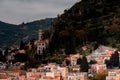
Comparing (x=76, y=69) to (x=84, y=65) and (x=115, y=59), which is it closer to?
(x=84, y=65)

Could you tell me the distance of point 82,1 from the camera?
13750 cm

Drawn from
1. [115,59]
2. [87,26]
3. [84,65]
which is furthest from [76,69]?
[87,26]

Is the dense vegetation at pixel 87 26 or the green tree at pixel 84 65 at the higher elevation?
the dense vegetation at pixel 87 26

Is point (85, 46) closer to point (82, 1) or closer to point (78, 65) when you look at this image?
point (78, 65)

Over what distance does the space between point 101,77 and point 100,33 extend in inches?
1121

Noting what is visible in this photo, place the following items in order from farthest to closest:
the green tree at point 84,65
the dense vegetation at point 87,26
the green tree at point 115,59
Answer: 1. the dense vegetation at point 87,26
2. the green tree at point 115,59
3. the green tree at point 84,65

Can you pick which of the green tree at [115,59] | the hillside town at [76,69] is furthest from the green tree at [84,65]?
the green tree at [115,59]

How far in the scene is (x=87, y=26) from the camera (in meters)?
115

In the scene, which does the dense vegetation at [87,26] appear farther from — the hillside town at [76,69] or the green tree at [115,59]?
the green tree at [115,59]

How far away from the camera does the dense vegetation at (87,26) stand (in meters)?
106

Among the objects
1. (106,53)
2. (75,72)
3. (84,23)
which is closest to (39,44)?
(84,23)

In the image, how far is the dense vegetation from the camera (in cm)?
10588

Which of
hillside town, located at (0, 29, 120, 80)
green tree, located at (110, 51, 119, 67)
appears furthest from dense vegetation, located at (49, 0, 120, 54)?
green tree, located at (110, 51, 119, 67)

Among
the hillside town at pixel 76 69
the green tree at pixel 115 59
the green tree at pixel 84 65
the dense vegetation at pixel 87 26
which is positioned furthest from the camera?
the dense vegetation at pixel 87 26
